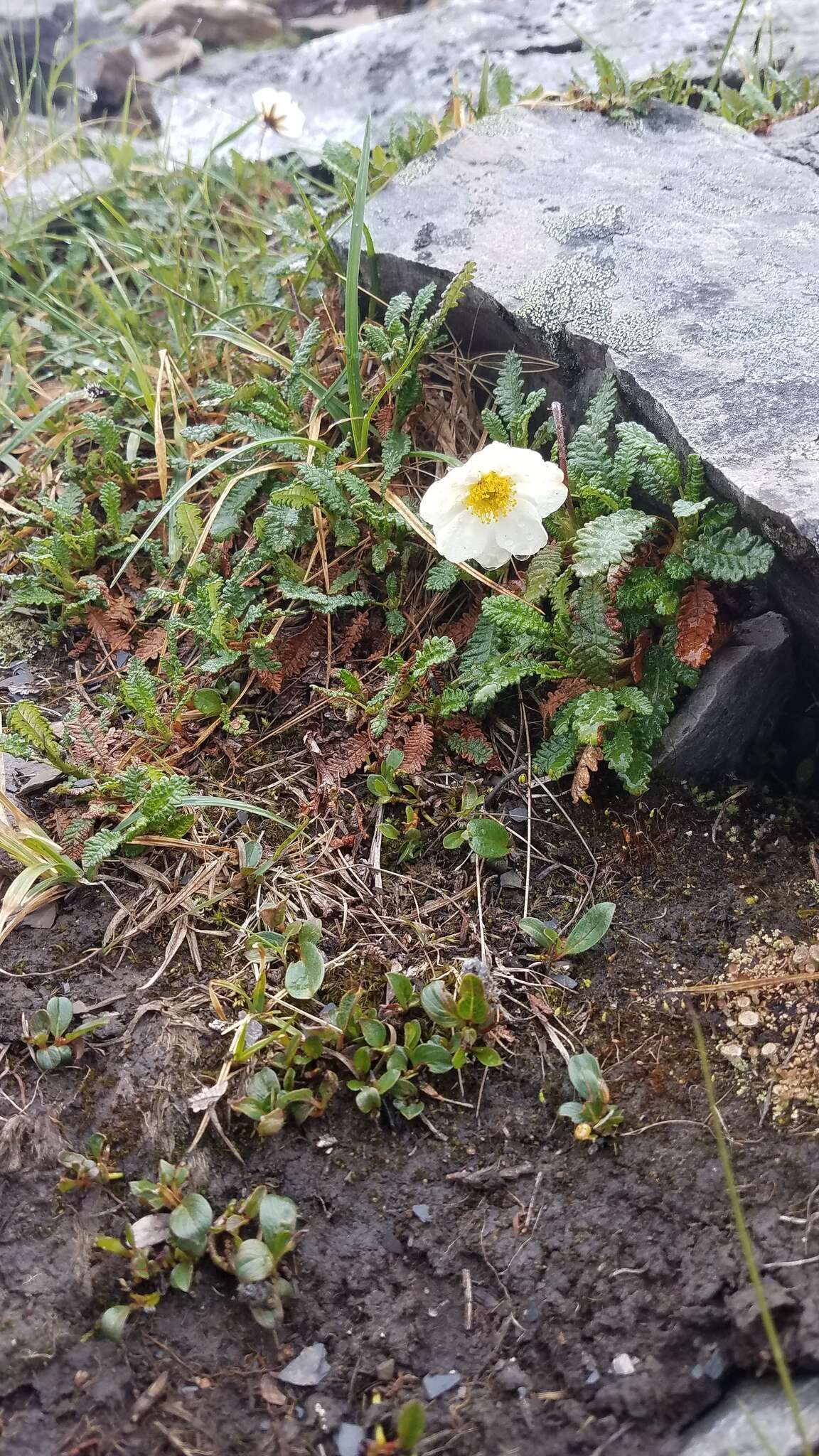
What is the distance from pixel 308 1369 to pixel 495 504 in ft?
5.54

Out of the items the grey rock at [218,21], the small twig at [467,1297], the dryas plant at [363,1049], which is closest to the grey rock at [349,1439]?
the small twig at [467,1297]

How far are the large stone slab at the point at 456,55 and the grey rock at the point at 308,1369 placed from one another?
3880 mm

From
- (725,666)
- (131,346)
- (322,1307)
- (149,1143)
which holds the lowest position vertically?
(322,1307)

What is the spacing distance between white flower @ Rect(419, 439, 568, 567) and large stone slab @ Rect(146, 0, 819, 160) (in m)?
2.28

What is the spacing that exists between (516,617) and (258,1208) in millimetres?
1341

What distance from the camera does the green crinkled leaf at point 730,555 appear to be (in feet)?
6.66

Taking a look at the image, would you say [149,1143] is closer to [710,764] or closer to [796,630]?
[710,764]

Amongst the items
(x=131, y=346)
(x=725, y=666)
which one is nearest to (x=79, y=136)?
(x=131, y=346)

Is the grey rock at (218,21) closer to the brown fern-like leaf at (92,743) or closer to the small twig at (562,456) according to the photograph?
the small twig at (562,456)

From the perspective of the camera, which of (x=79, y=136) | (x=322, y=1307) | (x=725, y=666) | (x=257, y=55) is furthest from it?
(x=257, y=55)

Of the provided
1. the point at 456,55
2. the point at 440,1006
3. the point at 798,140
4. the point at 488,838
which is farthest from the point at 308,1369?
the point at 456,55

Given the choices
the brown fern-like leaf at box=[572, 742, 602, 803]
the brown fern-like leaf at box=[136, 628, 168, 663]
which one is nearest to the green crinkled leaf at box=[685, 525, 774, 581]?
the brown fern-like leaf at box=[572, 742, 602, 803]

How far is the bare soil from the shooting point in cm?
154

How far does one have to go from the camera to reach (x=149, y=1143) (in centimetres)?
182
